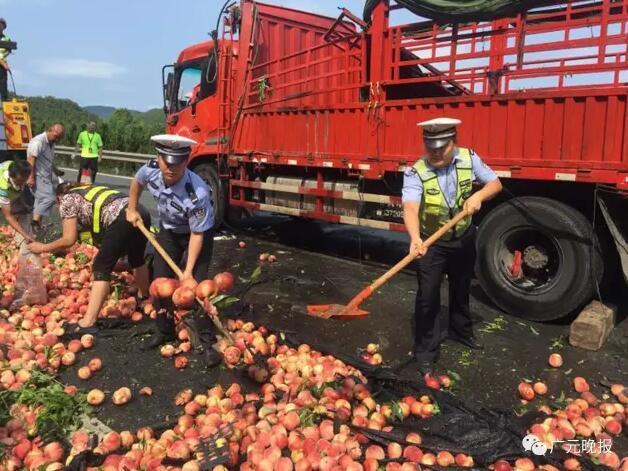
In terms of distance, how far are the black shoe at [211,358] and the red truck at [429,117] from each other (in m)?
2.78

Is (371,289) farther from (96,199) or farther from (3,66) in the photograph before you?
(3,66)

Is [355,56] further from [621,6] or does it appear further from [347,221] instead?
[621,6]

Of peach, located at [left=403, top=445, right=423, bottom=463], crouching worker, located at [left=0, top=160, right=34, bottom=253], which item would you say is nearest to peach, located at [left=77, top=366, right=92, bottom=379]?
crouching worker, located at [left=0, top=160, right=34, bottom=253]

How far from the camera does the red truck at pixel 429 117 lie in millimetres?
4773

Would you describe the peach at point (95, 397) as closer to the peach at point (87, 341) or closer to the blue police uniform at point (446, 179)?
the peach at point (87, 341)

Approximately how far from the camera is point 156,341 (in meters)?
4.39

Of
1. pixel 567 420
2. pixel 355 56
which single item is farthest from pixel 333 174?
pixel 567 420

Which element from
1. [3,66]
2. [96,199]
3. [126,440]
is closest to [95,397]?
[126,440]

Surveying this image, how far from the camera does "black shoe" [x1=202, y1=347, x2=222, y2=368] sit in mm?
4051

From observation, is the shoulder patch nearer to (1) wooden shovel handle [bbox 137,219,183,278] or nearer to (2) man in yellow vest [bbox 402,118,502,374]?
(1) wooden shovel handle [bbox 137,219,183,278]

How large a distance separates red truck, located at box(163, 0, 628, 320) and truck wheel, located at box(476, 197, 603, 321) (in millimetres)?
10

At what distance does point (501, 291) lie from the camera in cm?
530

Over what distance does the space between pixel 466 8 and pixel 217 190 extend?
196 inches

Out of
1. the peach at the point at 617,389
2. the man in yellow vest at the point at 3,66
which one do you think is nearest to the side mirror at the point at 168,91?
the man in yellow vest at the point at 3,66
